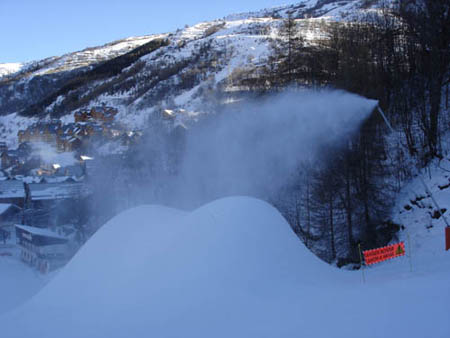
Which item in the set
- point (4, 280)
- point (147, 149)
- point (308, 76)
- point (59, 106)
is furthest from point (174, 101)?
point (59, 106)

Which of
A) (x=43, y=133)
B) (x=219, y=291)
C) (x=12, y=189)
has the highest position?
(x=219, y=291)

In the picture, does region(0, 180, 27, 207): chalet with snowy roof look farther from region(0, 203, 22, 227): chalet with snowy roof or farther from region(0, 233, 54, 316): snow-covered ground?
region(0, 233, 54, 316): snow-covered ground

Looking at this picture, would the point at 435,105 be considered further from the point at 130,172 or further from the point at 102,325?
the point at 130,172

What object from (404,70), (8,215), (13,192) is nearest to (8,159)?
(13,192)

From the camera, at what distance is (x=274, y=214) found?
6.18 m

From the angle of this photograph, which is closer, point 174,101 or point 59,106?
point 174,101

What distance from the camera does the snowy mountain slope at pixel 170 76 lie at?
48.5 meters

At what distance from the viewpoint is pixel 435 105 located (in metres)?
12.7

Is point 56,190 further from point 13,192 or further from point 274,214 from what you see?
point 274,214

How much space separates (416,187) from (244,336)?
10041mm

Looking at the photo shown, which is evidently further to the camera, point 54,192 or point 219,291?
point 54,192

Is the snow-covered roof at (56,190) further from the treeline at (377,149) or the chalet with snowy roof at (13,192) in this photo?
the treeline at (377,149)

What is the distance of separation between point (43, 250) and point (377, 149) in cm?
1722

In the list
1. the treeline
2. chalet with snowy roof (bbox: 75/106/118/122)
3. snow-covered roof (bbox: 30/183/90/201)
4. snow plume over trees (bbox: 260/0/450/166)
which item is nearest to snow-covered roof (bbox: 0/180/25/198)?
snow-covered roof (bbox: 30/183/90/201)
